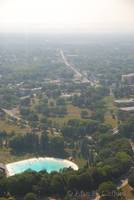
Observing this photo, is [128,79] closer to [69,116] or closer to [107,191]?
[69,116]

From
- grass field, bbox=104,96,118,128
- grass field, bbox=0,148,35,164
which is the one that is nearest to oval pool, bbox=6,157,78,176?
grass field, bbox=0,148,35,164

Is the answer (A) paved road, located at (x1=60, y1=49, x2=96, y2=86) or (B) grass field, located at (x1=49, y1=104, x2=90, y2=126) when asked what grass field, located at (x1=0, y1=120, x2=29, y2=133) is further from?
(A) paved road, located at (x1=60, y1=49, x2=96, y2=86)

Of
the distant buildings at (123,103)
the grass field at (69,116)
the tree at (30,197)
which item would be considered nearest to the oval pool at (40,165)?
the tree at (30,197)

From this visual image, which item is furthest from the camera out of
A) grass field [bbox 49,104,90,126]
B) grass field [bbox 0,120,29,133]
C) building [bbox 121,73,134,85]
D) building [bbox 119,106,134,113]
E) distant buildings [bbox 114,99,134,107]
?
building [bbox 121,73,134,85]

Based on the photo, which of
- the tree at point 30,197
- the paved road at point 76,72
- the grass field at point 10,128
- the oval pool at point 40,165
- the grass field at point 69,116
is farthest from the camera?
the paved road at point 76,72

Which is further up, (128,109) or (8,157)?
(128,109)

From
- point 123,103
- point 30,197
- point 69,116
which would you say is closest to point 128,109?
point 123,103

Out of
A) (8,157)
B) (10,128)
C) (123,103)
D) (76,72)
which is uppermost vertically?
(76,72)

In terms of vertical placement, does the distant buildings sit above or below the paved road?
below

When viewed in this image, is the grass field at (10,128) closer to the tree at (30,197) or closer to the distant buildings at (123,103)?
the distant buildings at (123,103)
